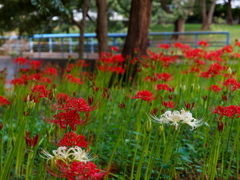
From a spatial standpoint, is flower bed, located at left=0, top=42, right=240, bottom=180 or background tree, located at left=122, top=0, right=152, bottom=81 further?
background tree, located at left=122, top=0, right=152, bottom=81

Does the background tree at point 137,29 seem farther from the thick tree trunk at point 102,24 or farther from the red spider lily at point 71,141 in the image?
the red spider lily at point 71,141

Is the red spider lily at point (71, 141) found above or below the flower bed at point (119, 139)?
above

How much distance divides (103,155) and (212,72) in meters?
1.10

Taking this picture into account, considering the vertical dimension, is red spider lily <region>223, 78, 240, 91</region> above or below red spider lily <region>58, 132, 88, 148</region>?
below

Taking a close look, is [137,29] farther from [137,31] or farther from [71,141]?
[71,141]

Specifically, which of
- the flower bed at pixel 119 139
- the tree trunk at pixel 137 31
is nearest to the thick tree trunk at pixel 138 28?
the tree trunk at pixel 137 31

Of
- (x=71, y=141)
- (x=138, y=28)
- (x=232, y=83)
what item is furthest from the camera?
(x=138, y=28)

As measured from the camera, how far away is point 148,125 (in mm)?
1693

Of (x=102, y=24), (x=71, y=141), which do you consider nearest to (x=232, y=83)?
(x=71, y=141)

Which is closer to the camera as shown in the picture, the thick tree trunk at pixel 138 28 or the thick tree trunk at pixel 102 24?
the thick tree trunk at pixel 138 28

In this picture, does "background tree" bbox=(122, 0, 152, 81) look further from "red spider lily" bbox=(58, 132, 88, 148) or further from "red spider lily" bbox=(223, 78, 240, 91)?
"red spider lily" bbox=(58, 132, 88, 148)

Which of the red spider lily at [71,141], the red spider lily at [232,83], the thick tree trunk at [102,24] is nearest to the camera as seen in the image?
the red spider lily at [71,141]

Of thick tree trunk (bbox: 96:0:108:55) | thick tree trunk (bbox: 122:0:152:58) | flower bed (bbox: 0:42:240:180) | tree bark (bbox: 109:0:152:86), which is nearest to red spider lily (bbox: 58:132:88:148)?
flower bed (bbox: 0:42:240:180)

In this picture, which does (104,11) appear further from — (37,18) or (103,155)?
(103,155)
